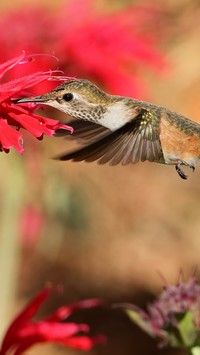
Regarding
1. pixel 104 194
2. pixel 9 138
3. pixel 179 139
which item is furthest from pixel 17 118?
pixel 104 194

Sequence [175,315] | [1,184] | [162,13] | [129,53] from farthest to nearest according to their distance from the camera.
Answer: [1,184], [162,13], [129,53], [175,315]

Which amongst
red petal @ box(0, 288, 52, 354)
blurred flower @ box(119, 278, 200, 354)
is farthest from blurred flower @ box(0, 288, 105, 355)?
blurred flower @ box(119, 278, 200, 354)

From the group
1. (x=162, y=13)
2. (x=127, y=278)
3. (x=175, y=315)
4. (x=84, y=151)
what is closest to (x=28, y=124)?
(x=84, y=151)

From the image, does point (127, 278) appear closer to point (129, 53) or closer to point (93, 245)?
point (93, 245)

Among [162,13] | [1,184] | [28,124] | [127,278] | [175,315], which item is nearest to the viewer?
[28,124]

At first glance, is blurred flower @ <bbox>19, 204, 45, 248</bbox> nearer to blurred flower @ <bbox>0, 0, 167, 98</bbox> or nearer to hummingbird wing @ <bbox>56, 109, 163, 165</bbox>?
blurred flower @ <bbox>0, 0, 167, 98</bbox>

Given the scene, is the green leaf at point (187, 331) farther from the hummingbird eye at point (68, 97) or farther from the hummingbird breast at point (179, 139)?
the hummingbird eye at point (68, 97)
